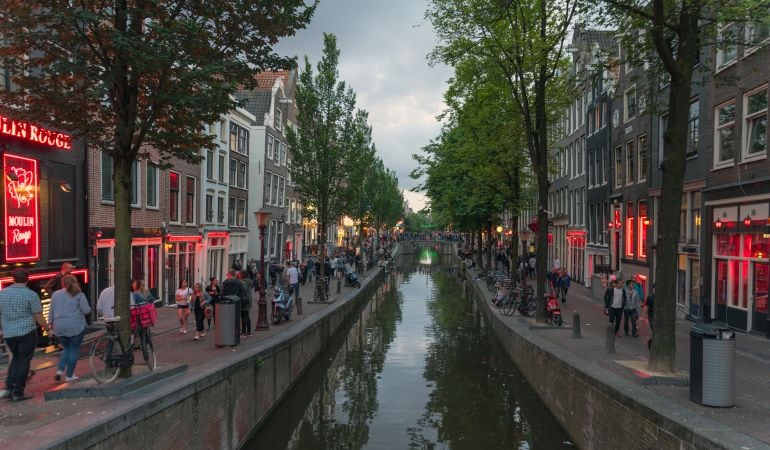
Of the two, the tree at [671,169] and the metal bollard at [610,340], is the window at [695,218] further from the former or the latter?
the tree at [671,169]

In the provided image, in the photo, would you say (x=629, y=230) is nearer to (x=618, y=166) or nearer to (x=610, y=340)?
(x=618, y=166)

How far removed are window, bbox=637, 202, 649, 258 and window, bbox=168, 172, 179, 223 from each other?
21.3 m

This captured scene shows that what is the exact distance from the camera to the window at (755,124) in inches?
636

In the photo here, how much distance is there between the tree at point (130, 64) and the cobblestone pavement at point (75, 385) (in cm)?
152

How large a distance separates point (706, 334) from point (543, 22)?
12207mm

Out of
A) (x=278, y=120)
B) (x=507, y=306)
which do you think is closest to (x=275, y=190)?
(x=278, y=120)

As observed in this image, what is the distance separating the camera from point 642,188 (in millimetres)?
26062

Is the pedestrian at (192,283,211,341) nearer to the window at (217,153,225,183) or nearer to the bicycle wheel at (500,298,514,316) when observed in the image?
the bicycle wheel at (500,298,514,316)

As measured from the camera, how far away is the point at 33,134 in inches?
553

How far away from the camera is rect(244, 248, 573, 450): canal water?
35.1 ft

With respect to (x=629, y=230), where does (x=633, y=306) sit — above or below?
below

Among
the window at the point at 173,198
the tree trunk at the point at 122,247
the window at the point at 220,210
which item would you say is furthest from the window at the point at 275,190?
the tree trunk at the point at 122,247

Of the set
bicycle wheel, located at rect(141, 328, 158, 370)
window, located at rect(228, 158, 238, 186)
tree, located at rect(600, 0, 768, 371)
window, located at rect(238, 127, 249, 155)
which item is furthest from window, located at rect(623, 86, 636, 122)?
bicycle wheel, located at rect(141, 328, 158, 370)

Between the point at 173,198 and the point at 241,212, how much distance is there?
10.4 metres
